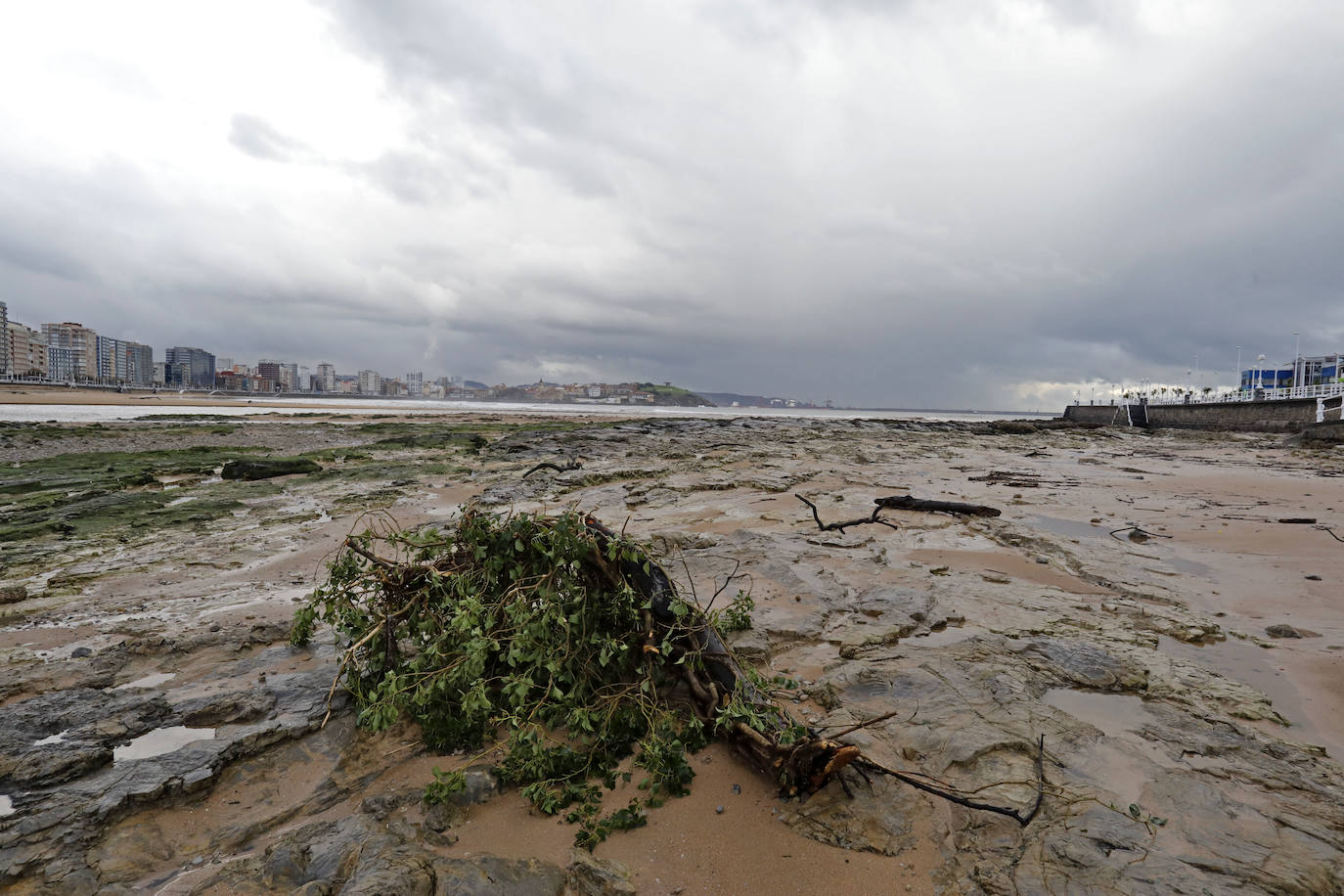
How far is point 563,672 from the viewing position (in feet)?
12.4

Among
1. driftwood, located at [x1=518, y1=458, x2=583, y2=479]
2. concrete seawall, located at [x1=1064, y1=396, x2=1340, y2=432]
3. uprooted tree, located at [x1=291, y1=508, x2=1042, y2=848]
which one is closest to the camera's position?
uprooted tree, located at [x1=291, y1=508, x2=1042, y2=848]

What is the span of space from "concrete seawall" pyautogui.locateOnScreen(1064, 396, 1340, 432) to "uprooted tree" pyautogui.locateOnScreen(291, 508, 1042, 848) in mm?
53199

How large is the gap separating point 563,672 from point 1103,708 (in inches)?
Result: 158

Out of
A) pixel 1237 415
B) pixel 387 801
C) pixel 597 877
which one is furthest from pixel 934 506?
pixel 1237 415

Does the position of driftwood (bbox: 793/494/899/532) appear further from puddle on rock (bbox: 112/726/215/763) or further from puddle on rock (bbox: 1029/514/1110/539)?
puddle on rock (bbox: 112/726/215/763)

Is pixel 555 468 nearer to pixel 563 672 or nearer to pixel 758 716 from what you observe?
pixel 563 672

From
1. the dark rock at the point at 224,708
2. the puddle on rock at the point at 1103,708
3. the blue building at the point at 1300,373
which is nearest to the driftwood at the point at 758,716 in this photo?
the puddle on rock at the point at 1103,708

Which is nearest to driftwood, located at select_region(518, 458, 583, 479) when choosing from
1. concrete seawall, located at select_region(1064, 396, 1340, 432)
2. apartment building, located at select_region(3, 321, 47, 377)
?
concrete seawall, located at select_region(1064, 396, 1340, 432)

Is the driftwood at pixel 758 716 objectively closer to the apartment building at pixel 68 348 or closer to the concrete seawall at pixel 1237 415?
the concrete seawall at pixel 1237 415

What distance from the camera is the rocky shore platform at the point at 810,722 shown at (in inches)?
108

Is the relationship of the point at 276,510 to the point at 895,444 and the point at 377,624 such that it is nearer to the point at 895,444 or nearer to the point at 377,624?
the point at 377,624

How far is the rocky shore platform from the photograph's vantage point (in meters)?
2.73

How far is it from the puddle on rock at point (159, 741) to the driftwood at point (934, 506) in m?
10.4

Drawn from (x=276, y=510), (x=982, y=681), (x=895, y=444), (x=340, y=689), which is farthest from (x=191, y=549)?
(x=895, y=444)
